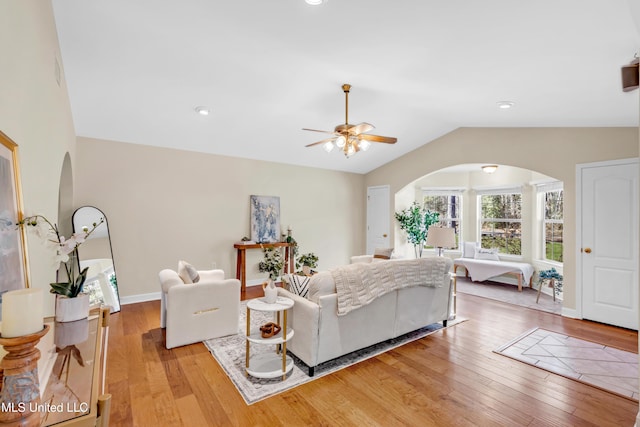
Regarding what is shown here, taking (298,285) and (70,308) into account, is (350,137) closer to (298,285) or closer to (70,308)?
(298,285)

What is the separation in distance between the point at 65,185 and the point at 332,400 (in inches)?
176

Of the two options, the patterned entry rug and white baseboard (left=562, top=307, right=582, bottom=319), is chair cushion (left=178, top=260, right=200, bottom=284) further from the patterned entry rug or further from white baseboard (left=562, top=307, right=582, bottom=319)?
white baseboard (left=562, top=307, right=582, bottom=319)

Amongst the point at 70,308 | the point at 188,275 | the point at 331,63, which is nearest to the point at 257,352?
the point at 188,275

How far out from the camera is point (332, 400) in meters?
2.36

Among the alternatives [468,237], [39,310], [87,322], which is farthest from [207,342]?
[468,237]

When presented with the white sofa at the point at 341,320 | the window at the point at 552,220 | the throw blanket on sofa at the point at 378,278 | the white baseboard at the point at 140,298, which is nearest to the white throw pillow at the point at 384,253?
the throw blanket on sofa at the point at 378,278

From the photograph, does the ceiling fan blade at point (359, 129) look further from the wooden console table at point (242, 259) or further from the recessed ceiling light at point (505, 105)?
the wooden console table at point (242, 259)

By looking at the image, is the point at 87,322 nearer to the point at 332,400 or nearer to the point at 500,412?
the point at 332,400

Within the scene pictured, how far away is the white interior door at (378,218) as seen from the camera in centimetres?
711

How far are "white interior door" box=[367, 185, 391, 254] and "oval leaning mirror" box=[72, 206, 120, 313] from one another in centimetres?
526

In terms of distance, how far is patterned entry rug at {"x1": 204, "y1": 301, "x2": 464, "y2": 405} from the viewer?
2.49 meters

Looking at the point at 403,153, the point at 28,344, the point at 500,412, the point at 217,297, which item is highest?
the point at 403,153

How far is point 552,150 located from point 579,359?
9.55 feet

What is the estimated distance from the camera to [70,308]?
63.3 inches
